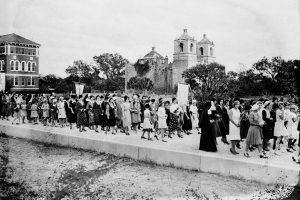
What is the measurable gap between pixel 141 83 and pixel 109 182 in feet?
187

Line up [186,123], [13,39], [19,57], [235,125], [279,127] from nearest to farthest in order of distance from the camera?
[235,125] → [279,127] → [13,39] → [186,123] → [19,57]

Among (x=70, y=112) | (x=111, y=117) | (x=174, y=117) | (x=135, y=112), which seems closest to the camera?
(x=174, y=117)

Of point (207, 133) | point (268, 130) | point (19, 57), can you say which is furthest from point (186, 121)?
point (19, 57)

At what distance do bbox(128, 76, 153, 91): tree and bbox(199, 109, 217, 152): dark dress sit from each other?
5411 centimetres

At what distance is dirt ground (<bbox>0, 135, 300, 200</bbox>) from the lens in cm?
605

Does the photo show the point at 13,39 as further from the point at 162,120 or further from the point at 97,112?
the point at 162,120

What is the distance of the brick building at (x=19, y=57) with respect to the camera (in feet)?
29.2

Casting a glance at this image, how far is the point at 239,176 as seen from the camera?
273 inches

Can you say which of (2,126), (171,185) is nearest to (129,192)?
(171,185)

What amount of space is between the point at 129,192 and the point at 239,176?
96.9 inches

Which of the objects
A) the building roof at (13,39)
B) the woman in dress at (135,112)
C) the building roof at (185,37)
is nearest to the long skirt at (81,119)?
the woman in dress at (135,112)

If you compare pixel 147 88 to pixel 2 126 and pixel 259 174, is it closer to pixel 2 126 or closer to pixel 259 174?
pixel 2 126

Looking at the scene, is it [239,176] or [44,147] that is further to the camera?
[44,147]

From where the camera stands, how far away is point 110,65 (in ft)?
208
